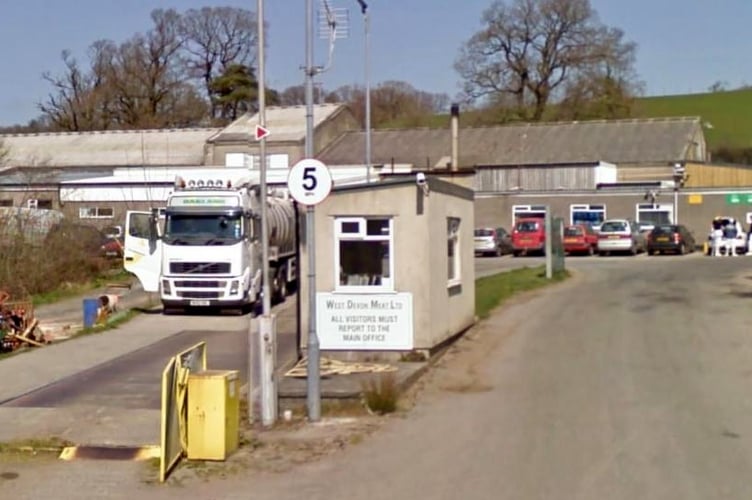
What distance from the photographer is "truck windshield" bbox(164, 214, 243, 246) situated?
28.4 m

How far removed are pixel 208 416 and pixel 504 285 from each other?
21868 millimetres

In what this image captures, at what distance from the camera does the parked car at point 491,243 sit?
56.0 meters

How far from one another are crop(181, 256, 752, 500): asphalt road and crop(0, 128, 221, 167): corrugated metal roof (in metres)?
52.6

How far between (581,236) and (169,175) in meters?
21.3

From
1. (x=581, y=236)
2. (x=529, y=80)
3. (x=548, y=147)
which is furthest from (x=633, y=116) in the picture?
(x=581, y=236)

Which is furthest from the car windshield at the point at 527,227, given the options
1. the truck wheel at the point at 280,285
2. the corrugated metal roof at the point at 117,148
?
the truck wheel at the point at 280,285

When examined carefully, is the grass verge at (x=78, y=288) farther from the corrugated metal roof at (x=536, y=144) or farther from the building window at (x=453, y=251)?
the corrugated metal roof at (x=536, y=144)

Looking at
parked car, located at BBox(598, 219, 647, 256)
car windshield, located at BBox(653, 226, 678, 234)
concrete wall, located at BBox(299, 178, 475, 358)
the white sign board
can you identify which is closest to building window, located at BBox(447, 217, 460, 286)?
concrete wall, located at BBox(299, 178, 475, 358)

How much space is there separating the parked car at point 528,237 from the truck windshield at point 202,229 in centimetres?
2816

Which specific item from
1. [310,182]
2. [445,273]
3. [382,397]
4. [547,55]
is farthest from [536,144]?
[310,182]

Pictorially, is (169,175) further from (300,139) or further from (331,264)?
(331,264)

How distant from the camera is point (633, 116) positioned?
3391 inches

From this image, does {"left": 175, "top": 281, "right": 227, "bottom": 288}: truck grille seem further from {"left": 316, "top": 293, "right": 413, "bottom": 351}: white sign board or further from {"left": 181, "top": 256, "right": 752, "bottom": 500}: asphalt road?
{"left": 316, "top": 293, "right": 413, "bottom": 351}: white sign board

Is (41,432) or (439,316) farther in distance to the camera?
(439,316)
